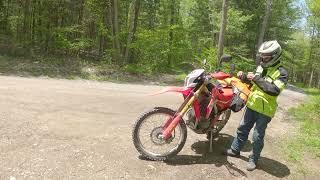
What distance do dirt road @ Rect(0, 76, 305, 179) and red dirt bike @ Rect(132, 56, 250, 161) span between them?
25cm

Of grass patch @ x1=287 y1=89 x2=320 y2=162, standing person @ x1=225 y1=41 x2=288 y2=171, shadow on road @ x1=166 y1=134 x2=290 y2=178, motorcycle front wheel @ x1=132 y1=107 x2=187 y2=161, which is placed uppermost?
standing person @ x1=225 y1=41 x2=288 y2=171

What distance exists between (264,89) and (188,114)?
3.84 feet

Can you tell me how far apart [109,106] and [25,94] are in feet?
7.33

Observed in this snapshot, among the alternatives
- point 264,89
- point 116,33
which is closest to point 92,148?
point 264,89

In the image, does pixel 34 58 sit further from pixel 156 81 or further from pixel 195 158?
pixel 195 158

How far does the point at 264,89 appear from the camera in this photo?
525 centimetres

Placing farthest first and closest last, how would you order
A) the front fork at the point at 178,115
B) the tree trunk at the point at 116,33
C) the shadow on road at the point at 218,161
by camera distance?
the tree trunk at the point at 116,33 → the shadow on road at the point at 218,161 → the front fork at the point at 178,115

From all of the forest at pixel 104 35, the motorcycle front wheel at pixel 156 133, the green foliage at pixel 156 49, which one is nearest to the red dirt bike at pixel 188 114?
the motorcycle front wheel at pixel 156 133

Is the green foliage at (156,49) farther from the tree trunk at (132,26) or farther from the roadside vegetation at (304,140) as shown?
the roadside vegetation at (304,140)

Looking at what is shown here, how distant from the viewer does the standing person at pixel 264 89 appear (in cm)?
527

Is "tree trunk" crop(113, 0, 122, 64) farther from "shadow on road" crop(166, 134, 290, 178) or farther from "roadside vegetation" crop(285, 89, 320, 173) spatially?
"shadow on road" crop(166, 134, 290, 178)

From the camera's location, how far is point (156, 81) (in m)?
16.7

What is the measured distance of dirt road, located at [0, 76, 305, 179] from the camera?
5.05 metres

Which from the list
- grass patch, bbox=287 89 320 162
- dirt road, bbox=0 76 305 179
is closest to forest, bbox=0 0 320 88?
grass patch, bbox=287 89 320 162
